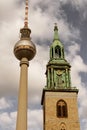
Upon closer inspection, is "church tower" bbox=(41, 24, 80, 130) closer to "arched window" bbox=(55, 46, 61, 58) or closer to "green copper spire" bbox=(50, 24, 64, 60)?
"green copper spire" bbox=(50, 24, 64, 60)

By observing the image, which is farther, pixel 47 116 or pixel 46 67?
pixel 46 67

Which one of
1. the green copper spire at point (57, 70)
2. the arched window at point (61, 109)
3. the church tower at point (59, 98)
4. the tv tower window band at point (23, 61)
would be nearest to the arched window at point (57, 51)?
the green copper spire at point (57, 70)

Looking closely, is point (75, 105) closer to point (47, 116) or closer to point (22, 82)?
point (47, 116)

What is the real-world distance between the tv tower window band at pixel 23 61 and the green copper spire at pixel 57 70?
11096 mm

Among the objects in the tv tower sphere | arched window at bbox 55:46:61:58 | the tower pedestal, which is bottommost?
the tower pedestal

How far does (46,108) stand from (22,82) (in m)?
11.8

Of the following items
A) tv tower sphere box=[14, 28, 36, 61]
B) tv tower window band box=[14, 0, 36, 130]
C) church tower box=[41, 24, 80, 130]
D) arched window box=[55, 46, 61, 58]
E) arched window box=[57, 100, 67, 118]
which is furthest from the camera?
arched window box=[55, 46, 61, 58]

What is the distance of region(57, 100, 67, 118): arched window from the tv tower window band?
11.9 meters

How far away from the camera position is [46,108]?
63750mm

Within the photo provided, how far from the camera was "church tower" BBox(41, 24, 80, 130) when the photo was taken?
62219 mm

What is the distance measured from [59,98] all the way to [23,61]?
488 inches

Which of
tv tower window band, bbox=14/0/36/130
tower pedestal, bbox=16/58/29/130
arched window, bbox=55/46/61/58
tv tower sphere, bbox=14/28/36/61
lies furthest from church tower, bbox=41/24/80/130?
tower pedestal, bbox=16/58/29/130

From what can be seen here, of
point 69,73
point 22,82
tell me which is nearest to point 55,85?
point 69,73

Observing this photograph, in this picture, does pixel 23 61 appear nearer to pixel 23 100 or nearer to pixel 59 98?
pixel 23 100
